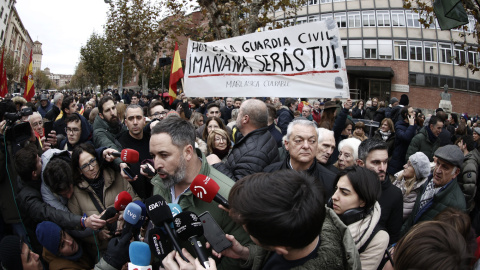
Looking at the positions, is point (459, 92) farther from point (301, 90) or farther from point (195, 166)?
point (195, 166)

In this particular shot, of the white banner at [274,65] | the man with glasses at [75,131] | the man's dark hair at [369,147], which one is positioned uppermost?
the white banner at [274,65]

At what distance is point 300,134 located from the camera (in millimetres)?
3090

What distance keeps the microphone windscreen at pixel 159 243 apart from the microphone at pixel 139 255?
2.2 inches

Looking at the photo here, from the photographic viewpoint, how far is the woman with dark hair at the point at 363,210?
211 cm

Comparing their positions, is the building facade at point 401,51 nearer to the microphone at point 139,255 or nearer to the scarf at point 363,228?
the scarf at point 363,228

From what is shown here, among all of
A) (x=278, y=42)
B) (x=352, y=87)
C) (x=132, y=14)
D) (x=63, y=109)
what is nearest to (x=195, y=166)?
(x=278, y=42)

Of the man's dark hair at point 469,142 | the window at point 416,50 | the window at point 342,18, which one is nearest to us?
the man's dark hair at point 469,142

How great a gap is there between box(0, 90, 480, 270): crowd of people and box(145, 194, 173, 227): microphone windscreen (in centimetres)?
18

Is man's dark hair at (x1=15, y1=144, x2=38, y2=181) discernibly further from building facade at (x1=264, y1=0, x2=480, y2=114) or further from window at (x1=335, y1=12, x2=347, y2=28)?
window at (x1=335, y1=12, x2=347, y2=28)

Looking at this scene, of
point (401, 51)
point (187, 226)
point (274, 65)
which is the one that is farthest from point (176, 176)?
point (401, 51)

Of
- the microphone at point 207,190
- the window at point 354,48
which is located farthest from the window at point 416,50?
the microphone at point 207,190

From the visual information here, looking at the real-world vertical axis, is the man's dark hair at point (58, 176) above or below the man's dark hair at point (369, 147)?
below

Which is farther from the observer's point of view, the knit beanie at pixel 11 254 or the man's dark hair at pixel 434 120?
the man's dark hair at pixel 434 120

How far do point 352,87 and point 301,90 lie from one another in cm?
3564
